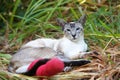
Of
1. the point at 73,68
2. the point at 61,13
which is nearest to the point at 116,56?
the point at 73,68

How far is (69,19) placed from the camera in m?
7.86

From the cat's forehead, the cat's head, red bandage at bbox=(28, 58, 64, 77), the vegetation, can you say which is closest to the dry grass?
the vegetation

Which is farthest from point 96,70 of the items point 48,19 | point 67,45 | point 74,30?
point 48,19

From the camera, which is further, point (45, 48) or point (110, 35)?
point (110, 35)

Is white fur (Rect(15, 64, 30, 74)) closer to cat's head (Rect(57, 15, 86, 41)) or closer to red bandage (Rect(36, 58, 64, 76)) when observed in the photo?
red bandage (Rect(36, 58, 64, 76))

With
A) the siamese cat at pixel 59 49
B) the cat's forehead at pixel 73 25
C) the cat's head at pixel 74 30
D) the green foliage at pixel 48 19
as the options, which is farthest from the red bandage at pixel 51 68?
the green foliage at pixel 48 19

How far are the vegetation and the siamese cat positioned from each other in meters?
0.16

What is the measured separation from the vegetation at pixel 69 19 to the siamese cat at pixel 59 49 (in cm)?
16

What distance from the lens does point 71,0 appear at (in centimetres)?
806

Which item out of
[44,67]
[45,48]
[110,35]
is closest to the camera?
[44,67]

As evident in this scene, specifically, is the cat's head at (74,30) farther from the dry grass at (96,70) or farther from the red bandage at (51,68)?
the red bandage at (51,68)

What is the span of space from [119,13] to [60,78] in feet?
6.91

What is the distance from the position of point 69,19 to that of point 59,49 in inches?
60.6

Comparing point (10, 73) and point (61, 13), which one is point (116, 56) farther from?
point (61, 13)
